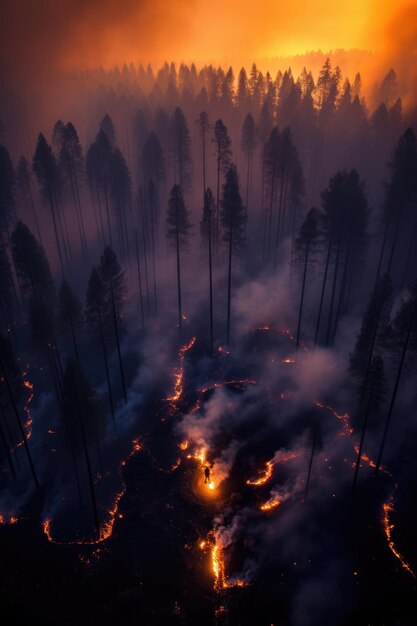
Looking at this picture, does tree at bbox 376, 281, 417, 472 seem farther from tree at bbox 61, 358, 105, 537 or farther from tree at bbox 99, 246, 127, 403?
tree at bbox 99, 246, 127, 403

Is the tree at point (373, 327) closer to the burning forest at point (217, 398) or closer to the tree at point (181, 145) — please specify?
the burning forest at point (217, 398)

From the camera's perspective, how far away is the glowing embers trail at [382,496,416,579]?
80.8ft

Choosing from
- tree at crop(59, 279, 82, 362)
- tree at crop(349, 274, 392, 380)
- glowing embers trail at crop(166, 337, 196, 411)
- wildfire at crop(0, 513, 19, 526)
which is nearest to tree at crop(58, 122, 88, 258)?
tree at crop(59, 279, 82, 362)

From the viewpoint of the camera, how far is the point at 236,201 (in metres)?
42.9

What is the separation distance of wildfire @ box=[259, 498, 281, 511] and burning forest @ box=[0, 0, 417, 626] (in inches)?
Answer: 7.0

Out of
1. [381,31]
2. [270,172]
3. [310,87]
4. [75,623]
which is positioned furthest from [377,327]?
[381,31]

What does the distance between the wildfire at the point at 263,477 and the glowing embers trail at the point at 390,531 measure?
8624mm

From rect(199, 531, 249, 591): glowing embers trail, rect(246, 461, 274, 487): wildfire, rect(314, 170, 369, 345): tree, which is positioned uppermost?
rect(314, 170, 369, 345): tree

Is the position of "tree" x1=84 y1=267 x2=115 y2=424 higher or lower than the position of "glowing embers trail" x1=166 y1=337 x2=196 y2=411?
higher

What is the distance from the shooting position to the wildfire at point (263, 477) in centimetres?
3053

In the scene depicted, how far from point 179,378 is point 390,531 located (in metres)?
24.0

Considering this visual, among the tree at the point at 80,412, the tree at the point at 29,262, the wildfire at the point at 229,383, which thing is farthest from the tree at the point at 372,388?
the tree at the point at 29,262

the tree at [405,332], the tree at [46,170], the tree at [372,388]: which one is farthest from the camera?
the tree at [46,170]

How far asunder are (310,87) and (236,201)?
164ft
